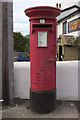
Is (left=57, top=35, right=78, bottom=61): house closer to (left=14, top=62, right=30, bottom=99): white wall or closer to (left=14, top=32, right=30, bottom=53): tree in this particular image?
(left=14, top=62, right=30, bottom=99): white wall

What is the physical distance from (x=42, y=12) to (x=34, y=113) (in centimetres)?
217

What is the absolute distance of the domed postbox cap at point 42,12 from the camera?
3259 millimetres

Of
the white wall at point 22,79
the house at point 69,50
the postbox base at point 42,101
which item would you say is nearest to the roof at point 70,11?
the house at point 69,50

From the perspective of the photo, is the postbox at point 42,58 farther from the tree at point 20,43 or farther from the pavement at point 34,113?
the tree at point 20,43

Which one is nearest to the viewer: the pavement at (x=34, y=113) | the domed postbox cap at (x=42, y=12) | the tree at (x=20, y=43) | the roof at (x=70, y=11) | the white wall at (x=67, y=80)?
the domed postbox cap at (x=42, y=12)

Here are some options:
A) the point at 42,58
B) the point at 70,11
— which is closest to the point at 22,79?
the point at 42,58

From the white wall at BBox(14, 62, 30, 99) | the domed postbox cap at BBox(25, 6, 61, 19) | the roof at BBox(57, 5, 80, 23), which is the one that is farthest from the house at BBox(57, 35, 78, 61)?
the domed postbox cap at BBox(25, 6, 61, 19)

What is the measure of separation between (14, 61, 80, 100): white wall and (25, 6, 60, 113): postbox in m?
0.68

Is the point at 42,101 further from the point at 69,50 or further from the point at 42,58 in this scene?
the point at 69,50

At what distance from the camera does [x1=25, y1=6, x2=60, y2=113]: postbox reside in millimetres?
3354

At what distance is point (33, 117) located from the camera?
3.31m

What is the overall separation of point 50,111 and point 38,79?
2.54ft

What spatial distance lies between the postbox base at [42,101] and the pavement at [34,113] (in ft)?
0.35

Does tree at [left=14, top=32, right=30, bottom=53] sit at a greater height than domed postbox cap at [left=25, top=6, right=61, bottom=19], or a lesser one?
greater
